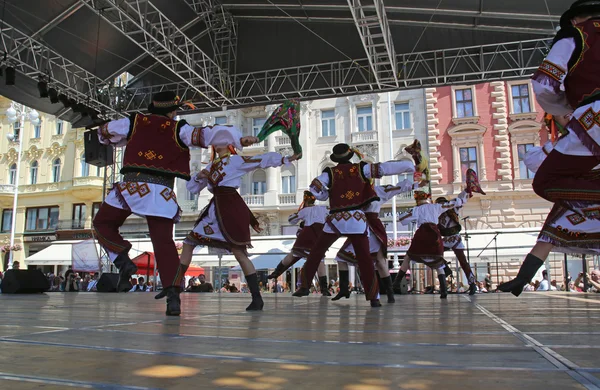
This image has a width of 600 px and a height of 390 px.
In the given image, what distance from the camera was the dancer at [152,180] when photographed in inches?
161

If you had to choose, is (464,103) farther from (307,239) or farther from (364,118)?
(307,239)

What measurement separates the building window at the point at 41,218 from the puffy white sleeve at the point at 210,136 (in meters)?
30.3

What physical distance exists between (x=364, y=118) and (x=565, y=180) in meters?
23.0

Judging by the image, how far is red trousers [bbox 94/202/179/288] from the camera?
13.3 ft

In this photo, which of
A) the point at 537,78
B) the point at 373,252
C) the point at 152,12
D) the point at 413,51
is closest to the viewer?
the point at 537,78

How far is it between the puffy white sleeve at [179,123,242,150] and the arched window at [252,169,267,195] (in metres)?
22.5

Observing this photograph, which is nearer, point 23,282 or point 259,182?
point 23,282

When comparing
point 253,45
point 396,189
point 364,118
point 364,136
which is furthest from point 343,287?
point 364,118

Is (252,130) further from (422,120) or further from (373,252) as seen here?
(373,252)

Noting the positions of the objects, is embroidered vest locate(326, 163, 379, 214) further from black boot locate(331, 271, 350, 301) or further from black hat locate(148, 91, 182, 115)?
black hat locate(148, 91, 182, 115)

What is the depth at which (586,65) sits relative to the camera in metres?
2.97

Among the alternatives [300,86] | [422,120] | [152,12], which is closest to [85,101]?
[152,12]

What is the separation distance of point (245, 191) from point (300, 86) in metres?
14.3

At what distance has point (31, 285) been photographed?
28.5 ft
